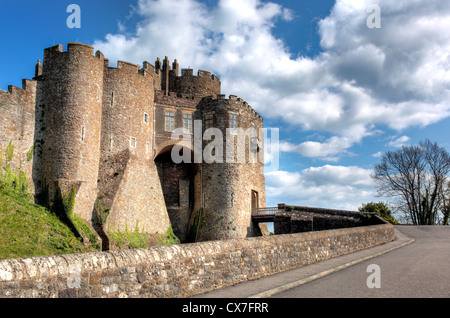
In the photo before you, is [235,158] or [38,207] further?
[235,158]

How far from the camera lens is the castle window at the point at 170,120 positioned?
29808 mm

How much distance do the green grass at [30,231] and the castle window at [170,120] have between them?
11216mm

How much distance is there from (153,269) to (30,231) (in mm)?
14924

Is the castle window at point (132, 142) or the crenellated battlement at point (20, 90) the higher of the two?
the crenellated battlement at point (20, 90)

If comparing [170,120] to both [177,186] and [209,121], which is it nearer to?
[209,121]

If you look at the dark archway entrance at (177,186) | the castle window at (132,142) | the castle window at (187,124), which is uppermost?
the castle window at (187,124)

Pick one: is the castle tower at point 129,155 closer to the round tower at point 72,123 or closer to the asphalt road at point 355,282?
the round tower at point 72,123

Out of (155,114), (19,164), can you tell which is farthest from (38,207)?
(155,114)

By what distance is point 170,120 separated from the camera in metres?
30.0

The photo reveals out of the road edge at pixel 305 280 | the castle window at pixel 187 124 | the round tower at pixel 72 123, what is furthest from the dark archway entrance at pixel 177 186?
the road edge at pixel 305 280

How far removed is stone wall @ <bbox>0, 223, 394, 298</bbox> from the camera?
16.9ft

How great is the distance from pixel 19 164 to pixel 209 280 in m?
18.7

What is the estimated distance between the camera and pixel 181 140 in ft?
98.4
